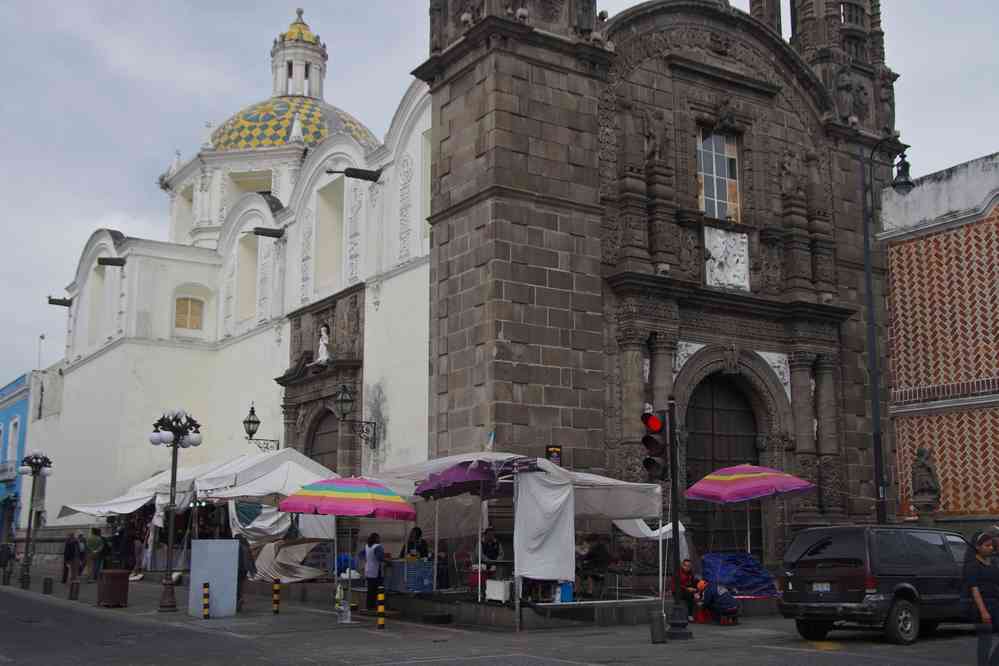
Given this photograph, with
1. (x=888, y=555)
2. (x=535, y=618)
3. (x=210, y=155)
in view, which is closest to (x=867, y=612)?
(x=888, y=555)

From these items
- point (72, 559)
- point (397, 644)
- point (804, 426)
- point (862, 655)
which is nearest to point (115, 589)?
point (72, 559)

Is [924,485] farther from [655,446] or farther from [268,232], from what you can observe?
[268,232]

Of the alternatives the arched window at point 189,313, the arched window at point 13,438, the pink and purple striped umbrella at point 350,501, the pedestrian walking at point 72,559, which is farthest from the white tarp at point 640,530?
the arched window at point 13,438

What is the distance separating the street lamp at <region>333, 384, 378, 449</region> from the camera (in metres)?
24.7

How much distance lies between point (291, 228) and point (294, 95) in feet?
51.2

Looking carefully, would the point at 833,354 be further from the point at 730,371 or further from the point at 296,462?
the point at 296,462

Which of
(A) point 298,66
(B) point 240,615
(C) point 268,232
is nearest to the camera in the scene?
(B) point 240,615

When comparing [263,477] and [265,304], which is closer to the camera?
[263,477]

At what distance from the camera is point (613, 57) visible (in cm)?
2191

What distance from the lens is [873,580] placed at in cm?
1416

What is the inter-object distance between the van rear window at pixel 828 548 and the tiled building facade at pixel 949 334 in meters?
9.60

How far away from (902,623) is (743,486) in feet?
17.5

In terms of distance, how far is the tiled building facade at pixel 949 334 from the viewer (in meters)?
23.4

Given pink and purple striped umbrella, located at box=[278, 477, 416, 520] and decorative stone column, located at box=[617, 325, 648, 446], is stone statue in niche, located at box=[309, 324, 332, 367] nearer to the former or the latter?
decorative stone column, located at box=[617, 325, 648, 446]
